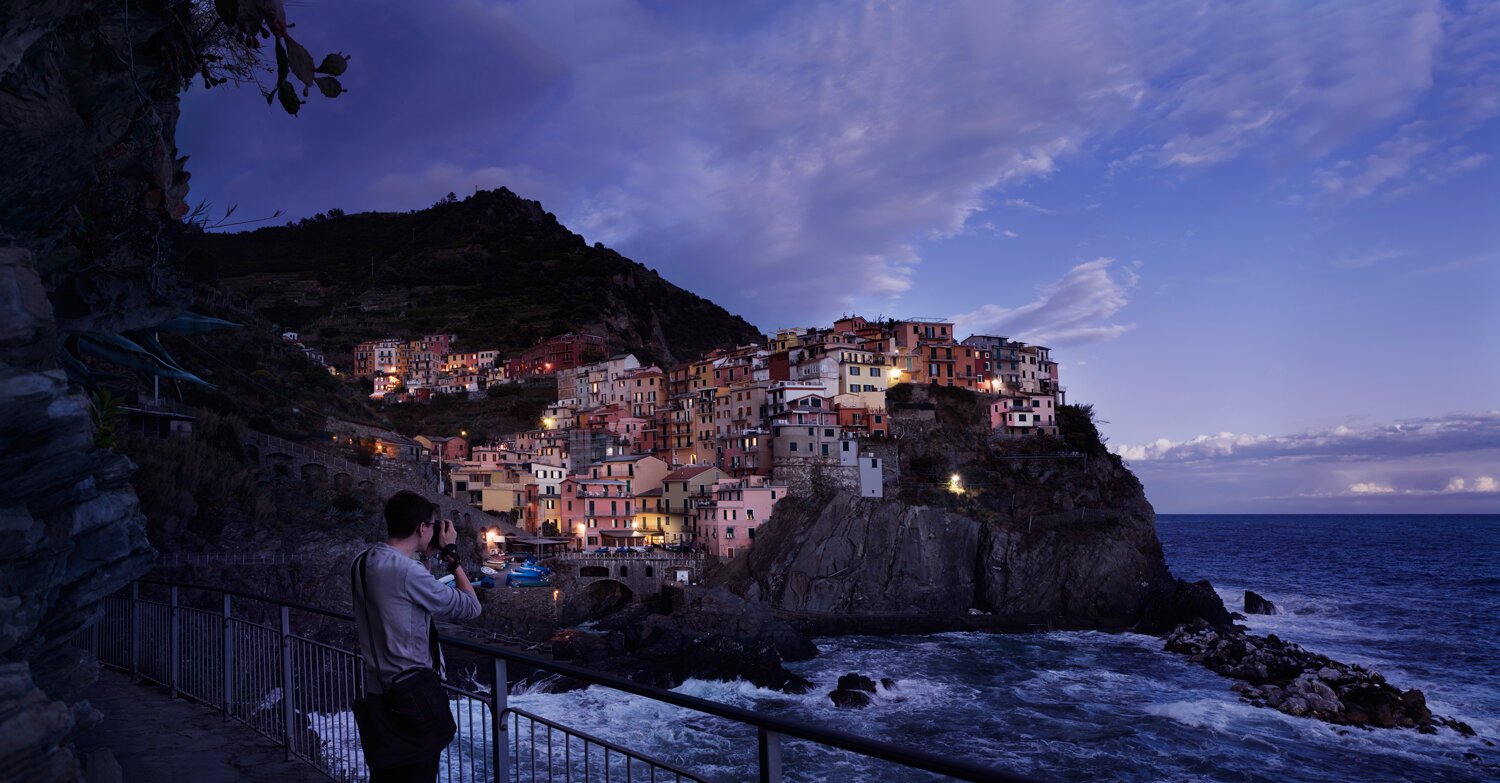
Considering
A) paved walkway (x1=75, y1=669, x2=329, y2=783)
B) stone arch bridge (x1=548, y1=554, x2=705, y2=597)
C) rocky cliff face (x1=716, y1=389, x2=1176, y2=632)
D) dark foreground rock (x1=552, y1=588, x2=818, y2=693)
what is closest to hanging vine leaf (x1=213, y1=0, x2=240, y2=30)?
paved walkway (x1=75, y1=669, x2=329, y2=783)

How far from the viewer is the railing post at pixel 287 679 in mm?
5947

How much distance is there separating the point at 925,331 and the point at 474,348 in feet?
208

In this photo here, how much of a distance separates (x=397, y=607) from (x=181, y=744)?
4563mm

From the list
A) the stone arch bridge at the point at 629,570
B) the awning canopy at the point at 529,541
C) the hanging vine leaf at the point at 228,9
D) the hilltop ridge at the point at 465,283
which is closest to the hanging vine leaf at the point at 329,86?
the hanging vine leaf at the point at 228,9

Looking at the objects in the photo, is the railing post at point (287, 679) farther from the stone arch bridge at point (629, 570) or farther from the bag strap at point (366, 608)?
the stone arch bridge at point (629, 570)

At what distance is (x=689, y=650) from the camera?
38.6 meters

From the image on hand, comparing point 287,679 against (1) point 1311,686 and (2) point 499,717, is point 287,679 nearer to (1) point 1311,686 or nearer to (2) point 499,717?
(2) point 499,717

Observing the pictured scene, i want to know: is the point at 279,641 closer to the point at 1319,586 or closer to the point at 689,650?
the point at 689,650

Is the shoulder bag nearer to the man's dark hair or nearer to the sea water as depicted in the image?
the man's dark hair

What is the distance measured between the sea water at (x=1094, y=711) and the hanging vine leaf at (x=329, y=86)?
1401 cm

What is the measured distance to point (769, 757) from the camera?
9.89 ft

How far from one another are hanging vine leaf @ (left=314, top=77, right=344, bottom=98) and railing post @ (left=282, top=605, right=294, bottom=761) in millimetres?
3835

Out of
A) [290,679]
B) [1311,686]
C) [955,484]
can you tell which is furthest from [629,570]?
[290,679]

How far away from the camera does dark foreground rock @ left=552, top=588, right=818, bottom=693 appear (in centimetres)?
3700
